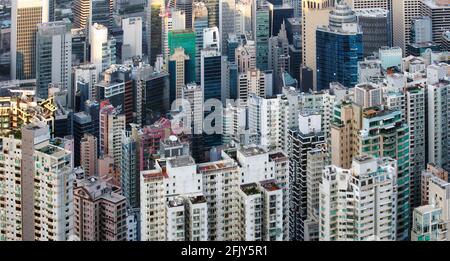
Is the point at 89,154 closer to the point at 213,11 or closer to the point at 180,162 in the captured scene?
the point at 180,162

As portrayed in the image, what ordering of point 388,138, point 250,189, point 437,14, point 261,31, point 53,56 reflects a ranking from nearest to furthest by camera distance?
point 250,189 < point 388,138 < point 53,56 < point 261,31 < point 437,14

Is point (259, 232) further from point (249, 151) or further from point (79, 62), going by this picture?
point (79, 62)

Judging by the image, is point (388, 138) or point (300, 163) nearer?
point (388, 138)

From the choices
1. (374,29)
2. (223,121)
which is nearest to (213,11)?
(374,29)

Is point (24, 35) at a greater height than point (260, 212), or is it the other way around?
point (24, 35)

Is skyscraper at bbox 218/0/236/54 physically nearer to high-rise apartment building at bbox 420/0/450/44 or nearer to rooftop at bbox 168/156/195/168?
high-rise apartment building at bbox 420/0/450/44

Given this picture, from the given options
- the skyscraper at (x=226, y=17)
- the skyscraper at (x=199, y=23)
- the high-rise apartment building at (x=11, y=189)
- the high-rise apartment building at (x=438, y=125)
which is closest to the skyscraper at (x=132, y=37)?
the skyscraper at (x=199, y=23)

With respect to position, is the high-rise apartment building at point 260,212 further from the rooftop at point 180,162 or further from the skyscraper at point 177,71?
the skyscraper at point 177,71
